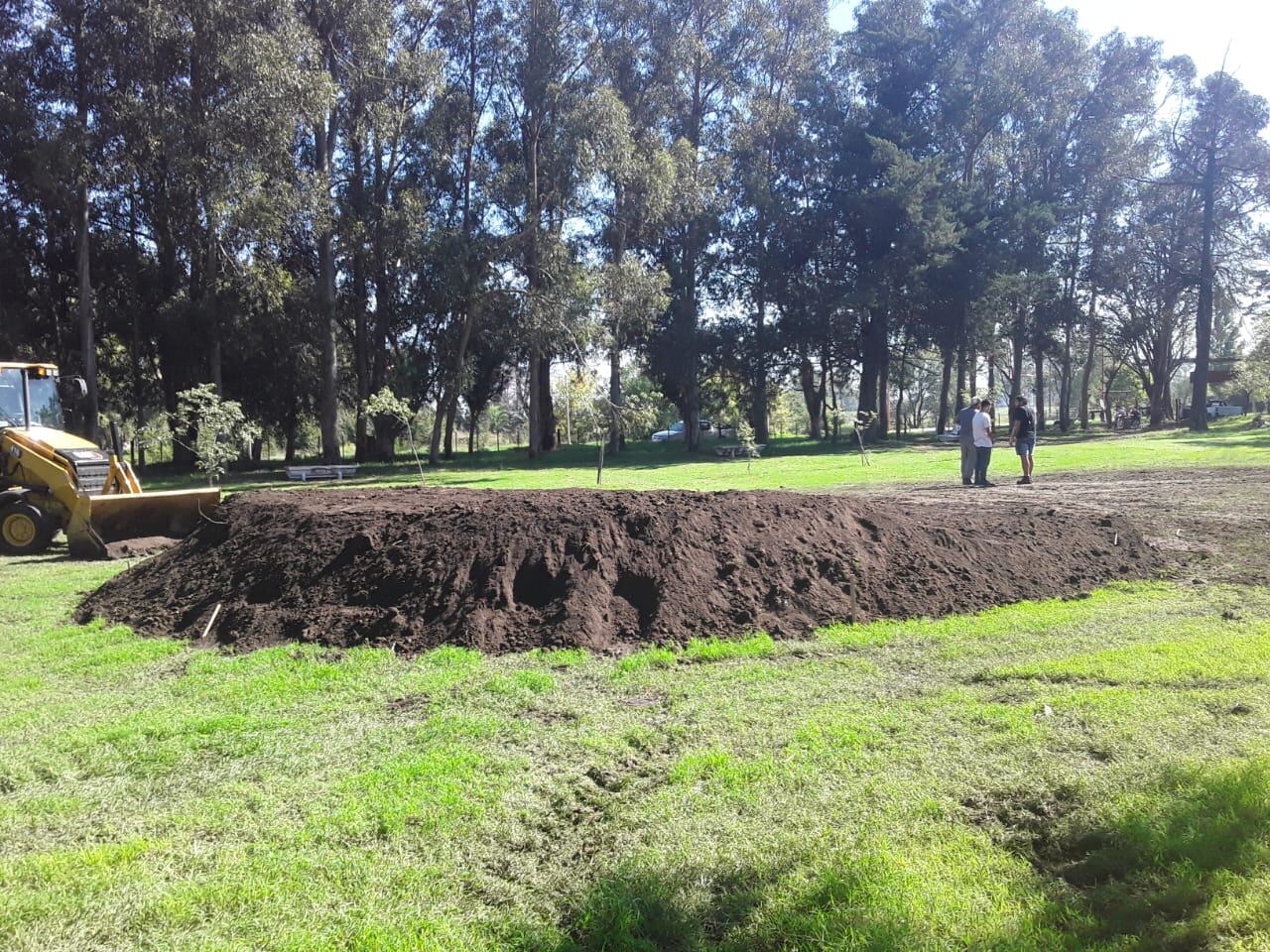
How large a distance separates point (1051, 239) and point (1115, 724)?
2030 inches

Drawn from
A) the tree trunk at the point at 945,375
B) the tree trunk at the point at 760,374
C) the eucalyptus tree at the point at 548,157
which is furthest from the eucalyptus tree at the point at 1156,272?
the eucalyptus tree at the point at 548,157

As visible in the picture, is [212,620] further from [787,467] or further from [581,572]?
[787,467]

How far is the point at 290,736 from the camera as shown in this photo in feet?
15.4

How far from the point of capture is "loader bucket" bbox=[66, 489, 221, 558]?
476 inches

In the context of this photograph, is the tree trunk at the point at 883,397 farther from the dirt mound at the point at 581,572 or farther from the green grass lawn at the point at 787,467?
the dirt mound at the point at 581,572

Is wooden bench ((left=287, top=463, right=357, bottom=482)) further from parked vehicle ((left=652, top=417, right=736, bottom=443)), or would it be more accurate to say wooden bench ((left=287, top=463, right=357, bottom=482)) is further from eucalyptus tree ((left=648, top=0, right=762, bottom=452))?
parked vehicle ((left=652, top=417, right=736, bottom=443))

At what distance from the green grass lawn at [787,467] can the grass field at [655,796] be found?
13518mm

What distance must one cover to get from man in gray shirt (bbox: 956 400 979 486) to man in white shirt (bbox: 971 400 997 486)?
93 mm

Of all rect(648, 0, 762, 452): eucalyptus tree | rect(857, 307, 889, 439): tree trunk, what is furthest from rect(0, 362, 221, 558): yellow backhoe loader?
rect(857, 307, 889, 439): tree trunk

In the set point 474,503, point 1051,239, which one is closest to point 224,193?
point 474,503

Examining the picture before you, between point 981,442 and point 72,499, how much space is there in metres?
16.6

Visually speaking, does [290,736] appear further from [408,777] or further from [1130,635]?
[1130,635]

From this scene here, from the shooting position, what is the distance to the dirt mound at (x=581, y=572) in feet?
22.1

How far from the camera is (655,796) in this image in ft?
12.7
